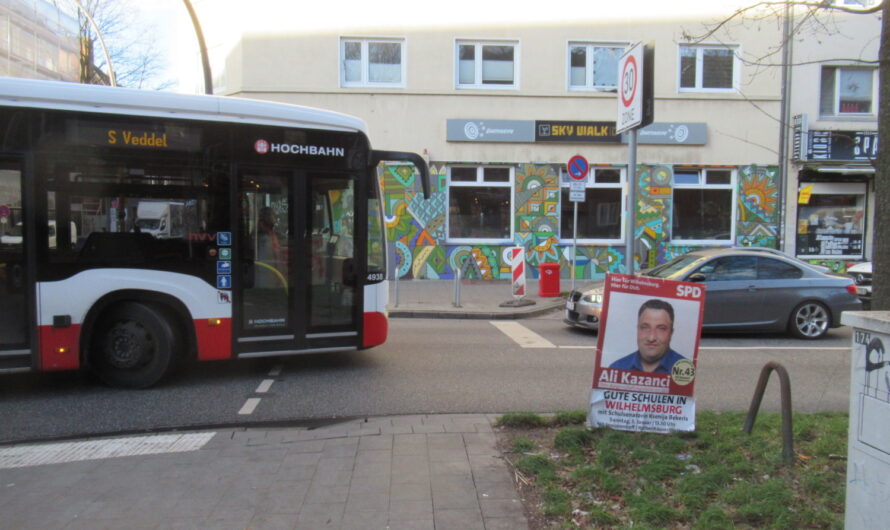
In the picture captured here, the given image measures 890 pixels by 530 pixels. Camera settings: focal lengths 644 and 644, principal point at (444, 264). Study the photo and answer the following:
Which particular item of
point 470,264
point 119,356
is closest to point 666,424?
point 119,356

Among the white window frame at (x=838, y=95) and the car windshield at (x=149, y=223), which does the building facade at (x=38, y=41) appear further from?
the white window frame at (x=838, y=95)

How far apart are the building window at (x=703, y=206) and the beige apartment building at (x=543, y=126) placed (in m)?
0.04

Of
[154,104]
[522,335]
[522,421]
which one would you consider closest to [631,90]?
[522,421]

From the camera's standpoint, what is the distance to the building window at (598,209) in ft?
58.6

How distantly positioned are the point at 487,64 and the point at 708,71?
619 centimetres

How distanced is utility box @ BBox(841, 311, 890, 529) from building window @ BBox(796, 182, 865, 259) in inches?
675

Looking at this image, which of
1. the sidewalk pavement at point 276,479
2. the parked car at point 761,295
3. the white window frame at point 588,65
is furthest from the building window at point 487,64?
the sidewalk pavement at point 276,479

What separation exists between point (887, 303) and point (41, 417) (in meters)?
7.02

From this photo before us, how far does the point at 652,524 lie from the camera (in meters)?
3.51

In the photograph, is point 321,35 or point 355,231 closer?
point 355,231

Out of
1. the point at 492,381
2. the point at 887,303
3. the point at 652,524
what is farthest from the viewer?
the point at 492,381

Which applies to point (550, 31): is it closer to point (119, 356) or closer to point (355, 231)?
point (355, 231)

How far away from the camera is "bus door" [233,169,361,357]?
7133 mm

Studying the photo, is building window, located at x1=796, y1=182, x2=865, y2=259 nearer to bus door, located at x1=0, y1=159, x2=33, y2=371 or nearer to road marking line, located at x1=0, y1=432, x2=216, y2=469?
road marking line, located at x1=0, y1=432, x2=216, y2=469
